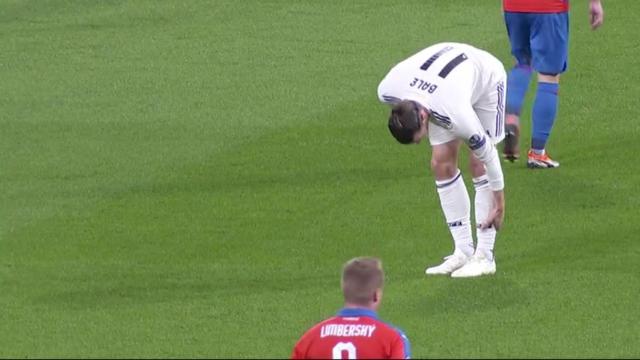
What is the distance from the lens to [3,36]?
18578 millimetres

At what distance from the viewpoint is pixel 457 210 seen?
10.9m

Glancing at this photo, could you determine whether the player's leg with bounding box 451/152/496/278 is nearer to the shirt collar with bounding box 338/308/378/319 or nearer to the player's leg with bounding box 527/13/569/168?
the player's leg with bounding box 527/13/569/168

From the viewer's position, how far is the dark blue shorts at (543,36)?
43.2 feet

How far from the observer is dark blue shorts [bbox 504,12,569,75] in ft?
43.2

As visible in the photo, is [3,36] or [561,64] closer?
[561,64]

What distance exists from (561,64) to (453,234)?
2.83 metres

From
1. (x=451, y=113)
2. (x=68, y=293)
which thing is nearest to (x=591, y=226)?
(x=451, y=113)

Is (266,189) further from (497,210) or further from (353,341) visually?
(353,341)

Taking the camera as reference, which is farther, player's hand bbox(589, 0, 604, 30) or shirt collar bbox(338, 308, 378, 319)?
player's hand bbox(589, 0, 604, 30)

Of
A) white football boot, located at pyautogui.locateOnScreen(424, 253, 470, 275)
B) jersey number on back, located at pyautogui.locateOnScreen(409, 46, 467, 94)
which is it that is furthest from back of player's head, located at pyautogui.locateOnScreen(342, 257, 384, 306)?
white football boot, located at pyautogui.locateOnScreen(424, 253, 470, 275)

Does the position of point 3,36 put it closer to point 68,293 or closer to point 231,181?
point 231,181

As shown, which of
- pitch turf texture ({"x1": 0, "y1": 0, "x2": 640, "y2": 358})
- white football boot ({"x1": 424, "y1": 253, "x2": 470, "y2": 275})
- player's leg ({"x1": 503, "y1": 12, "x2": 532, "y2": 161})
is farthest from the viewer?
player's leg ({"x1": 503, "y1": 12, "x2": 532, "y2": 161})

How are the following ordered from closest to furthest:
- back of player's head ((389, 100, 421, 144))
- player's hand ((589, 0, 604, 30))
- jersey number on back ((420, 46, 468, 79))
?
1. back of player's head ((389, 100, 421, 144))
2. jersey number on back ((420, 46, 468, 79))
3. player's hand ((589, 0, 604, 30))

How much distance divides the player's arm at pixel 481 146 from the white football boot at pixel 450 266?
1.40 feet
